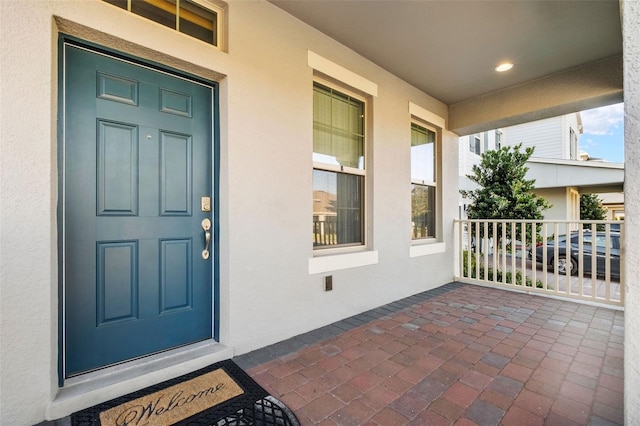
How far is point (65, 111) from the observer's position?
1762 mm

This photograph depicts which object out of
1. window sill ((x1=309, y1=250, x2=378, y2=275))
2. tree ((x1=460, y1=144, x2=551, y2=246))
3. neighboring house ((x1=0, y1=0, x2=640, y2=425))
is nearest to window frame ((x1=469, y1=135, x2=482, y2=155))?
tree ((x1=460, y1=144, x2=551, y2=246))

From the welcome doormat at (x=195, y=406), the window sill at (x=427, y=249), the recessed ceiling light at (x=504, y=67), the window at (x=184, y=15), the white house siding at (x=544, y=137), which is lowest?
the welcome doormat at (x=195, y=406)

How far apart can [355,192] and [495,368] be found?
6.89 ft

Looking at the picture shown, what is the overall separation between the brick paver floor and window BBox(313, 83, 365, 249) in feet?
3.15

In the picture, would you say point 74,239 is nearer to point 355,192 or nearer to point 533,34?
point 355,192

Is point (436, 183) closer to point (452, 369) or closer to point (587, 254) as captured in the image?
point (452, 369)

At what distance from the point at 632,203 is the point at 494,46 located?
293cm

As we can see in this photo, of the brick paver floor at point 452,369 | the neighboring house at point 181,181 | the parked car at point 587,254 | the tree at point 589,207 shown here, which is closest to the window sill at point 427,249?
the neighboring house at point 181,181

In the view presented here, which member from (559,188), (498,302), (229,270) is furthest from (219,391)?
(559,188)

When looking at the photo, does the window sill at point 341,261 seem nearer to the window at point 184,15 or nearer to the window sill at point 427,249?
the window sill at point 427,249

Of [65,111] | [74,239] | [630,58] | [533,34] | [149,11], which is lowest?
[74,239]

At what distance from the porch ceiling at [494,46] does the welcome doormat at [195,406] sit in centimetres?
302

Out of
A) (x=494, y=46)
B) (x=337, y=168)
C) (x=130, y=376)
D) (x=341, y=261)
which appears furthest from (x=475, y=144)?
(x=130, y=376)

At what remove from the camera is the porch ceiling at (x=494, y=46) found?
2.59 metres
